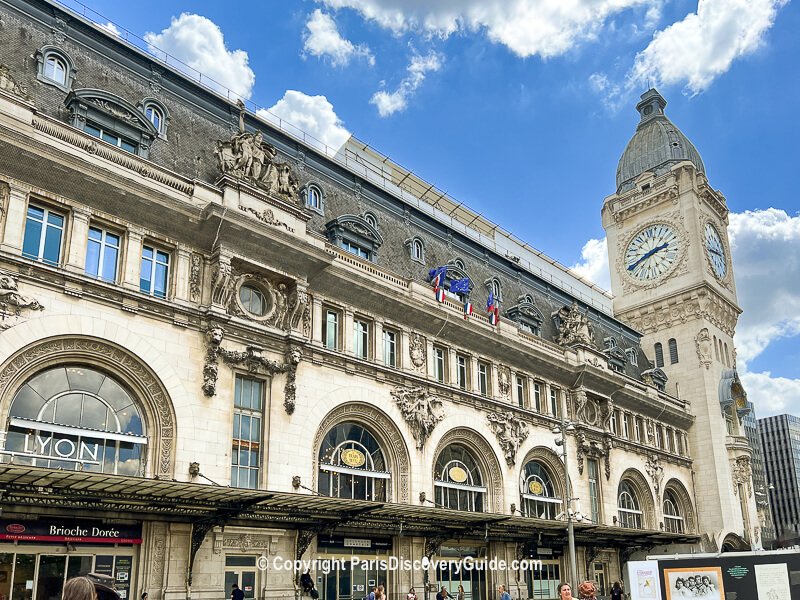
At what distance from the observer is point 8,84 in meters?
26.9

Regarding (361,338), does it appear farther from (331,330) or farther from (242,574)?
(242,574)

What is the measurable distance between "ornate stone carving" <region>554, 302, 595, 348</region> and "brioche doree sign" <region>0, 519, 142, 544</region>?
32.5 meters

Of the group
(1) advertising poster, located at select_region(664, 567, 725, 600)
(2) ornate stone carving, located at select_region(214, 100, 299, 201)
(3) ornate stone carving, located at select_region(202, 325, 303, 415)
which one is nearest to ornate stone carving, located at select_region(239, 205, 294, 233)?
(2) ornate stone carving, located at select_region(214, 100, 299, 201)

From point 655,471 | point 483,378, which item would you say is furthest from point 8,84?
point 655,471

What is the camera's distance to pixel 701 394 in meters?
65.4

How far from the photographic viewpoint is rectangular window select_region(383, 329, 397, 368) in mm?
38750

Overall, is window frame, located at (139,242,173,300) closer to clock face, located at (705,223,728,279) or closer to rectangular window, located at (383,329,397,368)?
rectangular window, located at (383,329,397,368)

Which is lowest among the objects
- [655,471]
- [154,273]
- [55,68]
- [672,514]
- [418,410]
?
[672,514]

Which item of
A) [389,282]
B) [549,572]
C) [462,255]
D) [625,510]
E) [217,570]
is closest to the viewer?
[217,570]

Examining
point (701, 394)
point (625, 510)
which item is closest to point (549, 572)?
point (625, 510)

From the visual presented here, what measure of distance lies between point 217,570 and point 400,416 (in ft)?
39.8

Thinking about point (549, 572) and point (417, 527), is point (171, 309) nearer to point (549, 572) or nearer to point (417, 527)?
point (417, 527)

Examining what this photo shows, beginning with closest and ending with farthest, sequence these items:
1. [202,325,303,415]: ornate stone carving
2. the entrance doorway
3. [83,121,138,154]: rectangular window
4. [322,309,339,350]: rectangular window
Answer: the entrance doorway, [83,121,138,154]: rectangular window, [202,325,303,415]: ornate stone carving, [322,309,339,350]: rectangular window

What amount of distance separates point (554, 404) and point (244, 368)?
Result: 2461 centimetres
